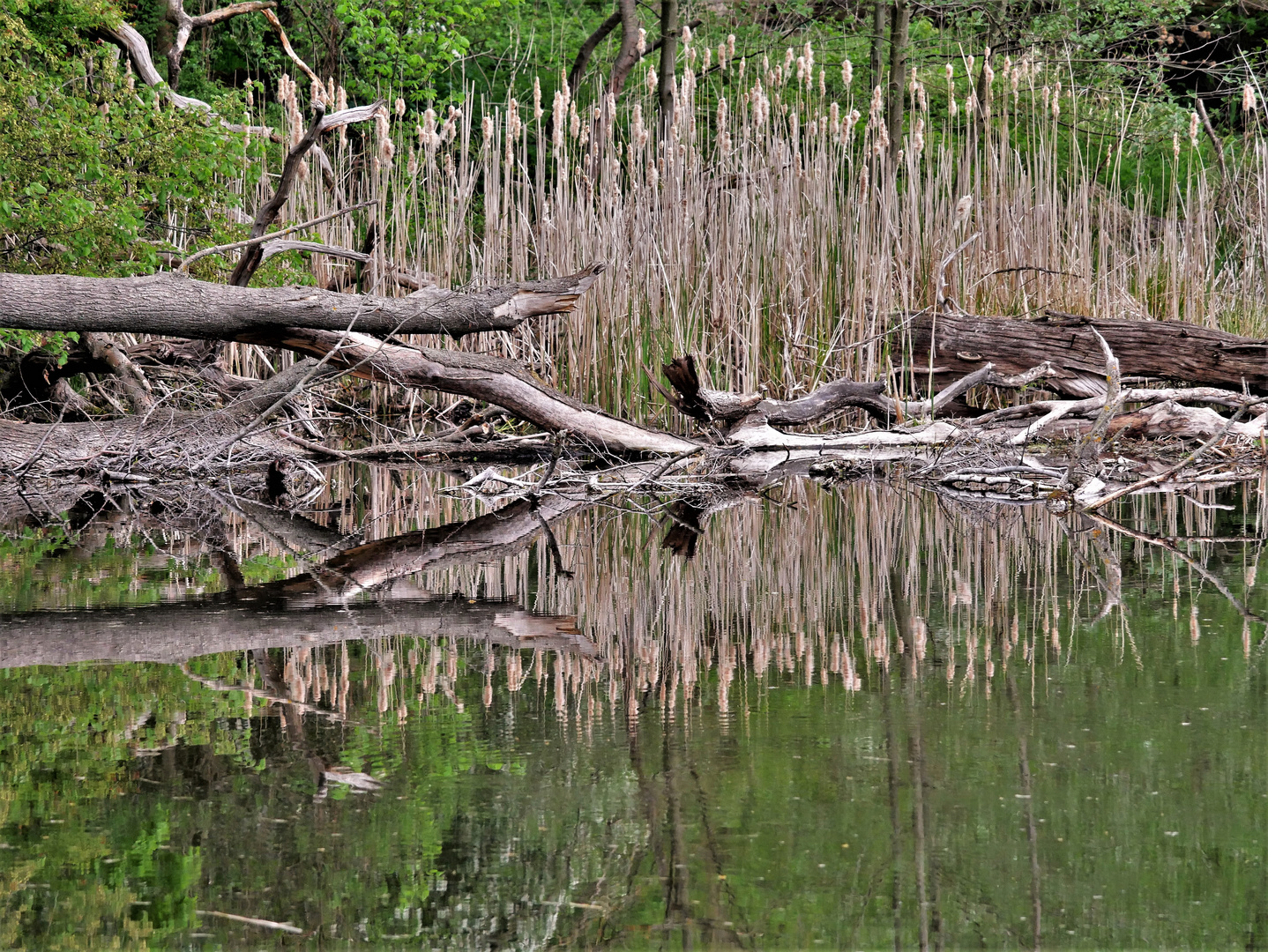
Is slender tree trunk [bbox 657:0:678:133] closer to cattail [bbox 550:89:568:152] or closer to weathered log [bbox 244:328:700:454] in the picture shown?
cattail [bbox 550:89:568:152]

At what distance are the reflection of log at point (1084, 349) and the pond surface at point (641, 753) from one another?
2.51 m

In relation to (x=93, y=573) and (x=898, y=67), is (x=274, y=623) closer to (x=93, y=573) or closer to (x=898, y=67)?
(x=93, y=573)

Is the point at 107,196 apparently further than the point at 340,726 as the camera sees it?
Yes

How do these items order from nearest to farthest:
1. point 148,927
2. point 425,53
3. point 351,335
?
Answer: 1. point 148,927
2. point 351,335
3. point 425,53

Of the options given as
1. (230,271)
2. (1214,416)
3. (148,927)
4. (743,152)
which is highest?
(743,152)

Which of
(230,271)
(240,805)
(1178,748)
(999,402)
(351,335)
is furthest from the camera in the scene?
(999,402)

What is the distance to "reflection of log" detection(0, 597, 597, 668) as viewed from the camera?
5.89ft

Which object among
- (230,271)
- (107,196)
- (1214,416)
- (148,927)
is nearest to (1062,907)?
(148,927)

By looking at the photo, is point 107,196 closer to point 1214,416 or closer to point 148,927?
point 1214,416

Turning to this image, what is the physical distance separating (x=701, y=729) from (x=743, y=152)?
4134 mm

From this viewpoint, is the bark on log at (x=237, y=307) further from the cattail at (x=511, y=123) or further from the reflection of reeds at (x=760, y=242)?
the cattail at (x=511, y=123)

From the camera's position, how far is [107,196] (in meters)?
4.48

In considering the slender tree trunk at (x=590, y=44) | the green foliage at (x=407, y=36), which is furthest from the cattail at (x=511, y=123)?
the slender tree trunk at (x=590, y=44)

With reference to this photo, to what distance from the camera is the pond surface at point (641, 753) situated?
3.03ft
